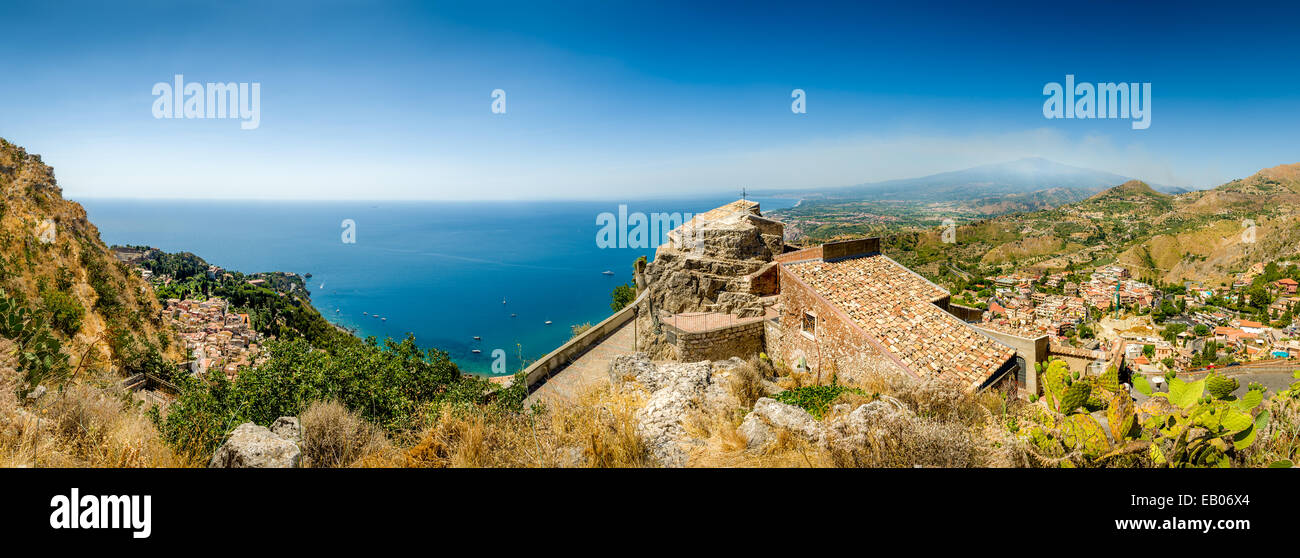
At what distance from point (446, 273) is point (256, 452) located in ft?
353

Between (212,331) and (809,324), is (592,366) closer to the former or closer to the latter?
(809,324)

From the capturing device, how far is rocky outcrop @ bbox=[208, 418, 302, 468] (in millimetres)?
3859

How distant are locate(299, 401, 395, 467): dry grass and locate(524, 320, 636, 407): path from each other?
5.80 meters

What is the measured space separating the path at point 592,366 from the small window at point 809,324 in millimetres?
4259

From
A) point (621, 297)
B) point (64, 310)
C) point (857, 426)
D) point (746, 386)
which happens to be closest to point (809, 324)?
point (746, 386)

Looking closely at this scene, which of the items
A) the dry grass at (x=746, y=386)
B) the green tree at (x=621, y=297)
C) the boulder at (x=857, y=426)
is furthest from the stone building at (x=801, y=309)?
the green tree at (x=621, y=297)

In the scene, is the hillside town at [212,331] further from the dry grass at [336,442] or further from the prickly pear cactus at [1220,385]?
the prickly pear cactus at [1220,385]

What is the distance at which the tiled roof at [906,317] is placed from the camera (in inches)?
331

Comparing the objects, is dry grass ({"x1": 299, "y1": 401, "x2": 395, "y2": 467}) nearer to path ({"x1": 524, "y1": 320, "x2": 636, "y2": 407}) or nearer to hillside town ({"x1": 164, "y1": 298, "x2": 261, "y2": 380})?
path ({"x1": 524, "y1": 320, "x2": 636, "y2": 407})
